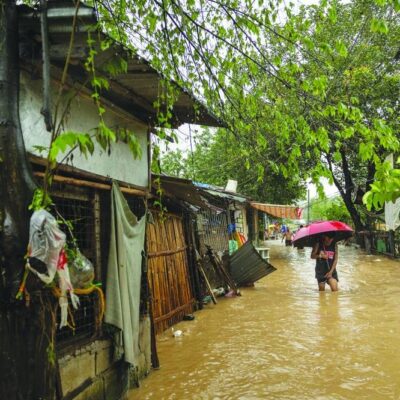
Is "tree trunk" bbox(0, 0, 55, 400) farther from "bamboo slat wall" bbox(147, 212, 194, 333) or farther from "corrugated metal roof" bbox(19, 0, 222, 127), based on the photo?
"bamboo slat wall" bbox(147, 212, 194, 333)

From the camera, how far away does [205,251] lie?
33.8 feet

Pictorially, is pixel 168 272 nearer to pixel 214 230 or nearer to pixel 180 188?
pixel 180 188

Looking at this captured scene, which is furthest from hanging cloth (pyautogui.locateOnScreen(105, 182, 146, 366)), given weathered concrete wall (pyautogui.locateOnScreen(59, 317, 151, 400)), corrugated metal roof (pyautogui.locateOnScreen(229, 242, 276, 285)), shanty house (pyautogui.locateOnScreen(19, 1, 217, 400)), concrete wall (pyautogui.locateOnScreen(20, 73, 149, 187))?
corrugated metal roof (pyautogui.locateOnScreen(229, 242, 276, 285))

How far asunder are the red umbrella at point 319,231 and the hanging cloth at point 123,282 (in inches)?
248

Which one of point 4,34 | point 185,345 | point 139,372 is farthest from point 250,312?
point 4,34

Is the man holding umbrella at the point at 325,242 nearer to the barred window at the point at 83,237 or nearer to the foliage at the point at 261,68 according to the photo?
the foliage at the point at 261,68

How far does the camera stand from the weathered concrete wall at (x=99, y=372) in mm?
3901

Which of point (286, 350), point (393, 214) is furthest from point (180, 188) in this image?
point (393, 214)

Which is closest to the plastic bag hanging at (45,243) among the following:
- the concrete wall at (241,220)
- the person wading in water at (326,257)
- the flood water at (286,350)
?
the flood water at (286,350)

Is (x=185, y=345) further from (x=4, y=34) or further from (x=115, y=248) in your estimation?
(x=4, y=34)

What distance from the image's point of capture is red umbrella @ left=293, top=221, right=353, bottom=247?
33.5ft

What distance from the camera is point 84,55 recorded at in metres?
3.52

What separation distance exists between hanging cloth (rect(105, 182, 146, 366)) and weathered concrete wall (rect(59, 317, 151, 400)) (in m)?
0.17

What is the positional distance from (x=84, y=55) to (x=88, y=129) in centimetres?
126
